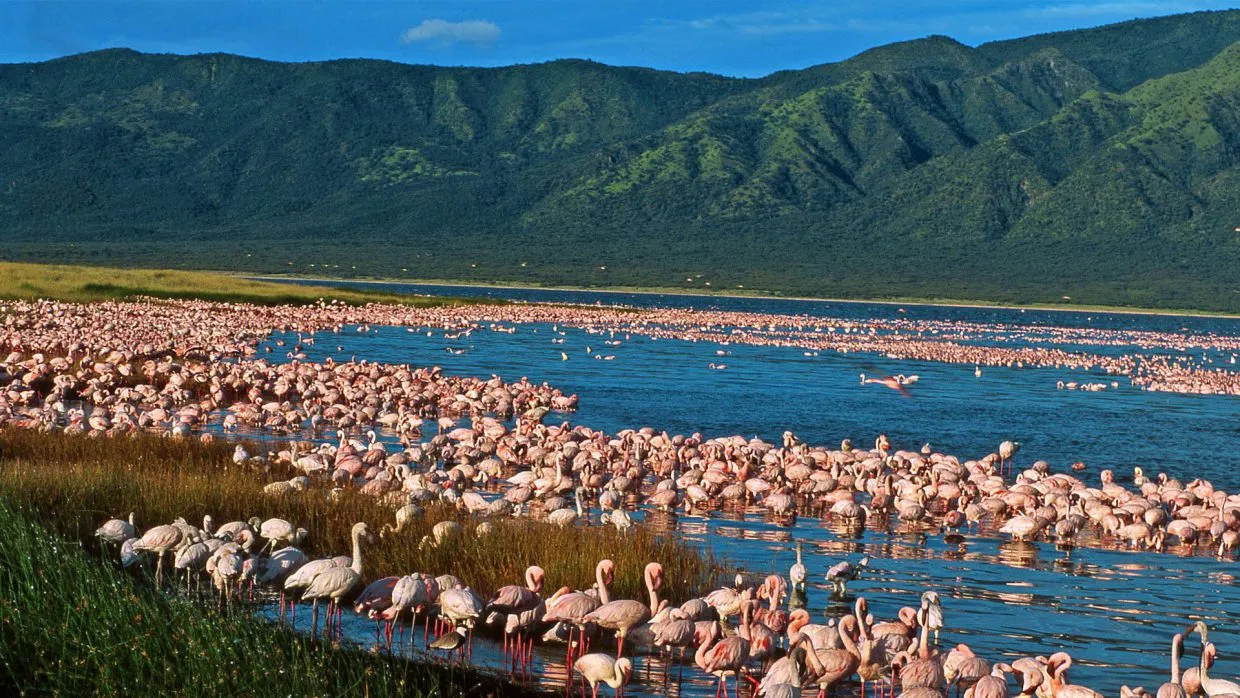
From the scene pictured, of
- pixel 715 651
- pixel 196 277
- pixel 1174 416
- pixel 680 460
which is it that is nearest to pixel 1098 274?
pixel 196 277

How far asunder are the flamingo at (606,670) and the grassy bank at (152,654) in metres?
0.58

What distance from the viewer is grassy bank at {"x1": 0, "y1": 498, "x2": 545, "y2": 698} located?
823cm

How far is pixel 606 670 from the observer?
939cm

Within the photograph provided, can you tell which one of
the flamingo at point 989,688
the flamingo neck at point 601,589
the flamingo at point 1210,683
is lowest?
the flamingo at point 989,688

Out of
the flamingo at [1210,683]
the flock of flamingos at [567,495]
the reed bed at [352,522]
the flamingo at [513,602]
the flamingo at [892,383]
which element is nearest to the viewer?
the flamingo at [1210,683]

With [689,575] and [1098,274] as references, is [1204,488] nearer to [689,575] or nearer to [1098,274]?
[689,575]

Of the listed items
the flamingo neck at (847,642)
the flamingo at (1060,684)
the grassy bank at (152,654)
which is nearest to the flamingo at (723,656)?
the flamingo neck at (847,642)

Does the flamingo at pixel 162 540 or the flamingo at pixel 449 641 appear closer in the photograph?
the flamingo at pixel 449 641

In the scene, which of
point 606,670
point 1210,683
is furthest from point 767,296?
point 606,670

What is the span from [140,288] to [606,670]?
60.3 meters

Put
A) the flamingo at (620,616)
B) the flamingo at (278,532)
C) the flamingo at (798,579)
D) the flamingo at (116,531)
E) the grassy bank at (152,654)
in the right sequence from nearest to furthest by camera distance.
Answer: the grassy bank at (152,654), the flamingo at (620,616), the flamingo at (116,531), the flamingo at (278,532), the flamingo at (798,579)

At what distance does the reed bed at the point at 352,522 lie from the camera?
40.1 ft

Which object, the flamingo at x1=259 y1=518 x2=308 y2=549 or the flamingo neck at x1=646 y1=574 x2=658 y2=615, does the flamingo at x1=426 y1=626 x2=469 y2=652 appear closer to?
the flamingo neck at x1=646 y1=574 x2=658 y2=615

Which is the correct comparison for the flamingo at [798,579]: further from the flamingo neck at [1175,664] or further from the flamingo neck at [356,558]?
the flamingo neck at [356,558]
